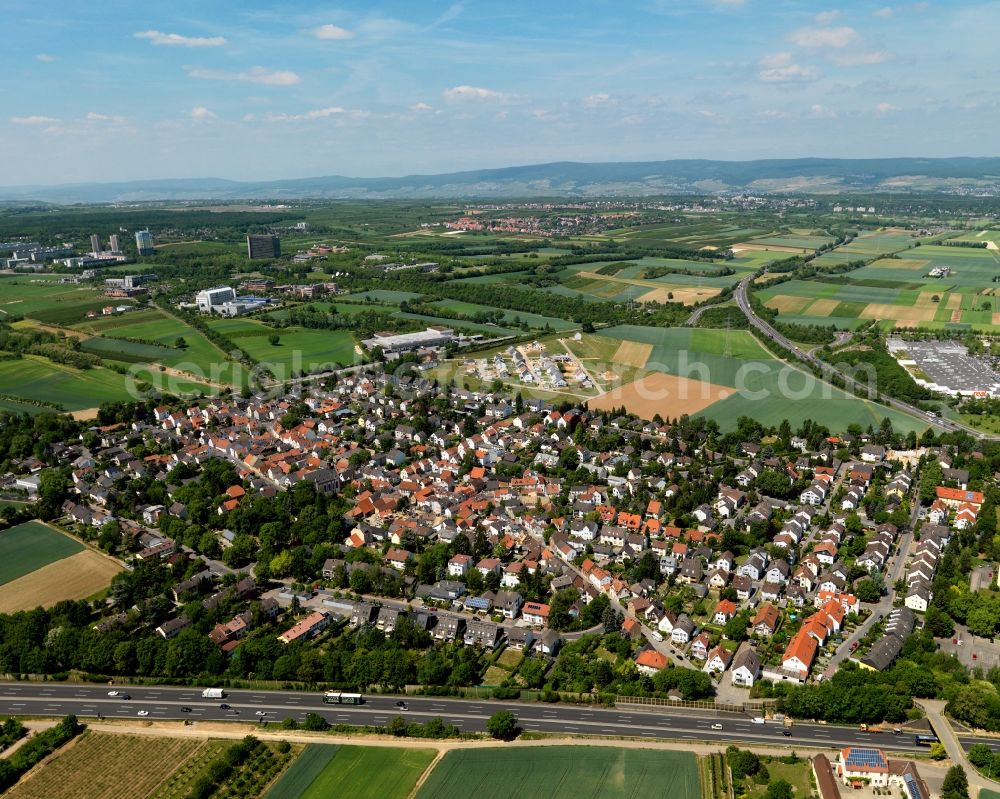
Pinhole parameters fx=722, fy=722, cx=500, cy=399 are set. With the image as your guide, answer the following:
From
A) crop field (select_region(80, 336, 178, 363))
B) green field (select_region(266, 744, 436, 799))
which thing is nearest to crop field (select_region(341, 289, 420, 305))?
crop field (select_region(80, 336, 178, 363))

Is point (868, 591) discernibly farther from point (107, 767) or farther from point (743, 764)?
point (107, 767)

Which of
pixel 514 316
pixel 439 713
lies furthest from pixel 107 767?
pixel 514 316

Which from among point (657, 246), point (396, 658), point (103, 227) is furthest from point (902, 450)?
point (103, 227)

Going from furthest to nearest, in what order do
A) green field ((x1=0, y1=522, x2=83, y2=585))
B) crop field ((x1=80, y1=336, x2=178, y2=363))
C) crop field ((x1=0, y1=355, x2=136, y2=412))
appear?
crop field ((x1=80, y1=336, x2=178, y2=363)), crop field ((x1=0, y1=355, x2=136, y2=412)), green field ((x1=0, y1=522, x2=83, y2=585))

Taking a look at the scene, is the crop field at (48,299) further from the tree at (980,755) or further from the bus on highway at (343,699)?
the tree at (980,755)

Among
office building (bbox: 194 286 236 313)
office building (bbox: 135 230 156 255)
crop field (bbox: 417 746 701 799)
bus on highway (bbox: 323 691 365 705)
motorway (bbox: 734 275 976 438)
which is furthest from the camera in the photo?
office building (bbox: 135 230 156 255)

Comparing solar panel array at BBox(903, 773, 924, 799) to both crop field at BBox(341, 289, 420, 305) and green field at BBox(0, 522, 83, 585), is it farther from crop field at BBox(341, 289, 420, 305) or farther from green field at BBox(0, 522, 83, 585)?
crop field at BBox(341, 289, 420, 305)

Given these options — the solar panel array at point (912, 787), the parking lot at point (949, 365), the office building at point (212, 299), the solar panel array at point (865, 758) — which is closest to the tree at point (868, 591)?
the solar panel array at point (865, 758)
